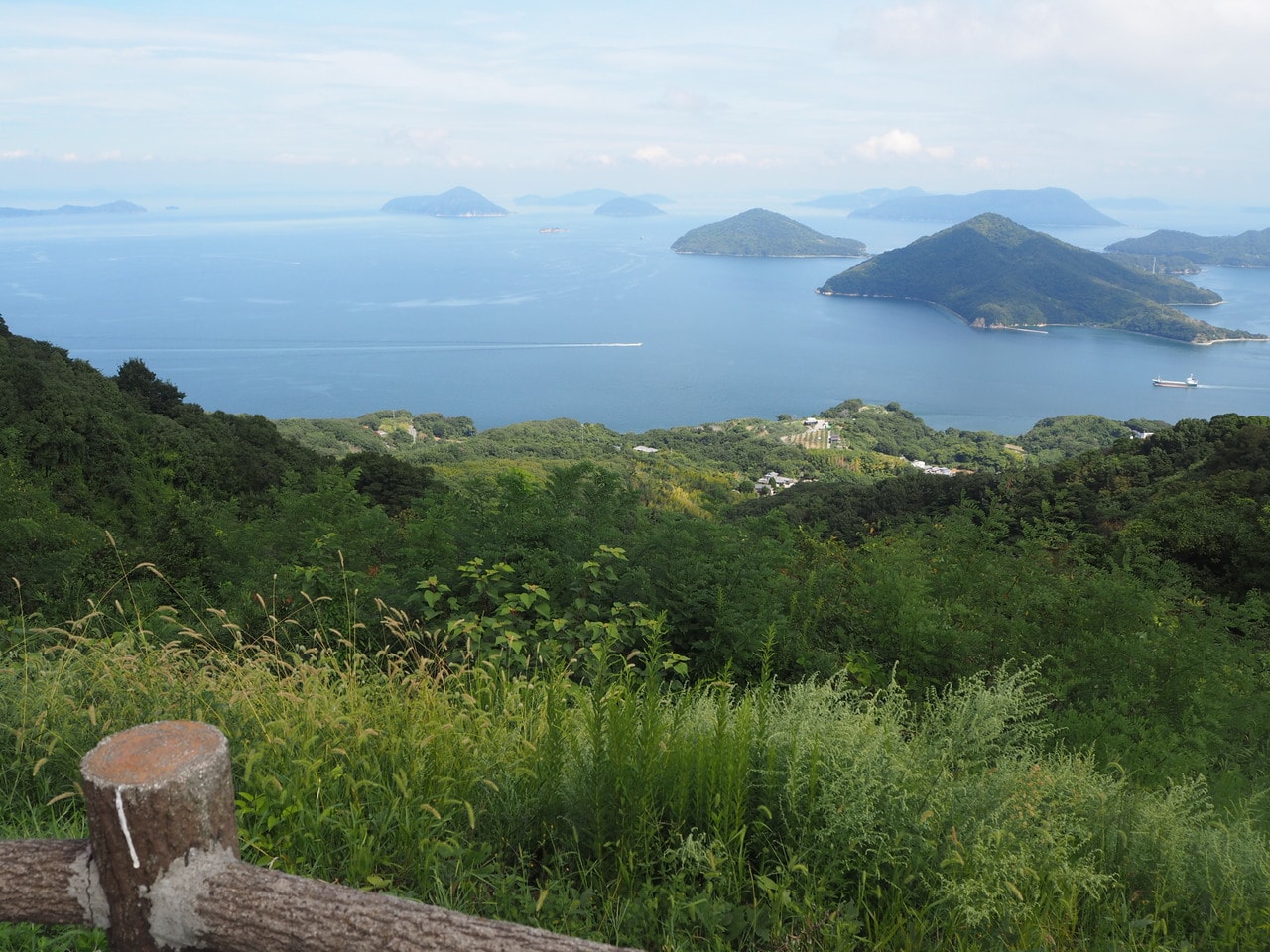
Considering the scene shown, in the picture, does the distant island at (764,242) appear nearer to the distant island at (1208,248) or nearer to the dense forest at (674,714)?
the distant island at (1208,248)

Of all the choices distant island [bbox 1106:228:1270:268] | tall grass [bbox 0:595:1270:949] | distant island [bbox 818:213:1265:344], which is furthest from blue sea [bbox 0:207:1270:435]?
tall grass [bbox 0:595:1270:949]

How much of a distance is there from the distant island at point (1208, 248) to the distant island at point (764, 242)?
153 feet

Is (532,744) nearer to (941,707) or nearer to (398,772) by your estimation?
(398,772)

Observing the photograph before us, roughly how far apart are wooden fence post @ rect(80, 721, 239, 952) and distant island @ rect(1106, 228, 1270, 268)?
508ft

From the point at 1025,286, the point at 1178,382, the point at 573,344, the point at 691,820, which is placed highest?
the point at 1025,286

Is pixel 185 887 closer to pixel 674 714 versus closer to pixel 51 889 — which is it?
pixel 51 889

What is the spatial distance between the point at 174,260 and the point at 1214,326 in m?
139

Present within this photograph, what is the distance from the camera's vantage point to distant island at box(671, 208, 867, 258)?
15638cm

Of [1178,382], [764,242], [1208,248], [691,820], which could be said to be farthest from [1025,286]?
[691,820]

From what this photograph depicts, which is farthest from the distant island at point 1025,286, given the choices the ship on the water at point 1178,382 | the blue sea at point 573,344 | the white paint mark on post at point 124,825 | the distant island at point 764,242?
the white paint mark on post at point 124,825

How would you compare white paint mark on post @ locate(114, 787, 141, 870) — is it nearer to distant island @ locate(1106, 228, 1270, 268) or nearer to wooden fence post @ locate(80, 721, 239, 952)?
wooden fence post @ locate(80, 721, 239, 952)

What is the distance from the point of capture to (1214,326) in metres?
85.8

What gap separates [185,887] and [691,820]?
1204 millimetres

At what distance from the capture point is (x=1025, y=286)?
99.2m
